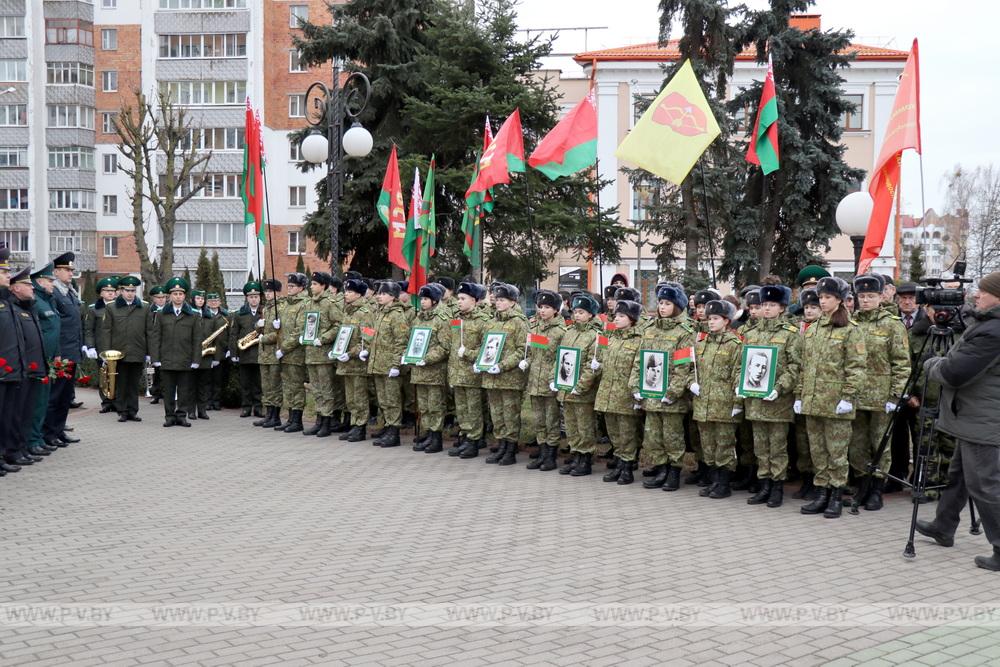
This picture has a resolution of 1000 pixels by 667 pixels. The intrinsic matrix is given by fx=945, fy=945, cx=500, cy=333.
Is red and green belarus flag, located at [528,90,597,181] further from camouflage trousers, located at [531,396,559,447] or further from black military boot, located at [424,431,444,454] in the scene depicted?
black military boot, located at [424,431,444,454]

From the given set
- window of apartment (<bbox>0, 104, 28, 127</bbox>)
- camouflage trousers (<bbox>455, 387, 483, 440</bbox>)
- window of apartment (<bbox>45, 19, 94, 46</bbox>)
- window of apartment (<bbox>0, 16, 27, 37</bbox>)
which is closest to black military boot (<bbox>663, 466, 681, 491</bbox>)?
camouflage trousers (<bbox>455, 387, 483, 440</bbox>)

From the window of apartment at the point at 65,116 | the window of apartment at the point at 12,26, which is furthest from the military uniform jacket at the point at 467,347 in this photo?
the window of apartment at the point at 12,26

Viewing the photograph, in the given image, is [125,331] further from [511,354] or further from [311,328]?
[511,354]

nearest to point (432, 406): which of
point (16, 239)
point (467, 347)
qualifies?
point (467, 347)

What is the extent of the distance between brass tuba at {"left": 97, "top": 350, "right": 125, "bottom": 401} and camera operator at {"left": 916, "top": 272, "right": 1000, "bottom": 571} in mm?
12302

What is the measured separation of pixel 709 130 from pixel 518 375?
3.79m

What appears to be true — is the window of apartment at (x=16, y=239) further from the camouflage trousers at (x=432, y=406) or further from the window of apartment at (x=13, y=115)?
the camouflage trousers at (x=432, y=406)

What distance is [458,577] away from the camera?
21.5 ft

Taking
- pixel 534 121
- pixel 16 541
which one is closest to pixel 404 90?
pixel 534 121

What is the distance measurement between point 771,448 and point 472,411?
415cm

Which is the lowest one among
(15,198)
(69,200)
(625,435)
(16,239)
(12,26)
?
Answer: (625,435)

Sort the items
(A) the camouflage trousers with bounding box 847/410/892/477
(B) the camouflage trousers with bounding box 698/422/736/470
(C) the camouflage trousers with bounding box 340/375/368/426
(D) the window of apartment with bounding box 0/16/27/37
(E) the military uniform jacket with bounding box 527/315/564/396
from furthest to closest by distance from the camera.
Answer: (D) the window of apartment with bounding box 0/16/27/37
(C) the camouflage trousers with bounding box 340/375/368/426
(E) the military uniform jacket with bounding box 527/315/564/396
(B) the camouflage trousers with bounding box 698/422/736/470
(A) the camouflage trousers with bounding box 847/410/892/477

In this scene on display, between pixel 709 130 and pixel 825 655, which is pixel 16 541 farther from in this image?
pixel 709 130

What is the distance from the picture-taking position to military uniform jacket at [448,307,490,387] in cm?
1194
